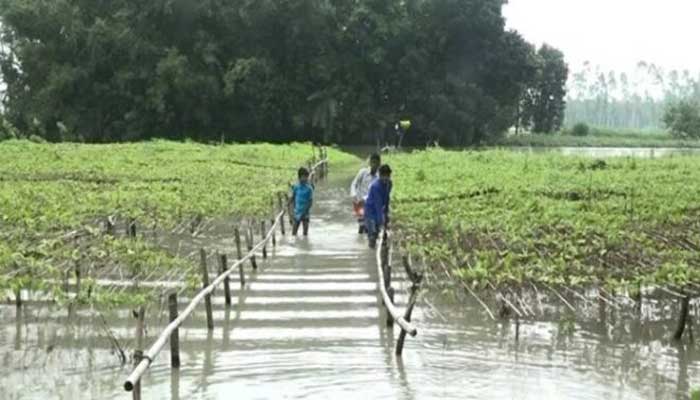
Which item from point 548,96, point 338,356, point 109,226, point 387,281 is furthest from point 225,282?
point 548,96

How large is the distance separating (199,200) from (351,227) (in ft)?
9.67

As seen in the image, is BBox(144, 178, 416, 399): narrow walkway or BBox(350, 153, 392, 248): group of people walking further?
BBox(350, 153, 392, 248): group of people walking

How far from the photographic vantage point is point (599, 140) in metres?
70.0

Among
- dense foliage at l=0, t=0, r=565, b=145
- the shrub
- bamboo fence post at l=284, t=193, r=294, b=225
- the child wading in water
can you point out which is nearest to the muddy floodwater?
the child wading in water

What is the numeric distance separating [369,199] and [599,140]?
198 feet

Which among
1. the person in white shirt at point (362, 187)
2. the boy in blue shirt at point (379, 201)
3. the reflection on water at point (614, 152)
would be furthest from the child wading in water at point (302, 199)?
the reflection on water at point (614, 152)

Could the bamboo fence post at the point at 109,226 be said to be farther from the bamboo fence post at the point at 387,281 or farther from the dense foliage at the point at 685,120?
the dense foliage at the point at 685,120

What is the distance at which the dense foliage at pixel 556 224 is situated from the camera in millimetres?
9820

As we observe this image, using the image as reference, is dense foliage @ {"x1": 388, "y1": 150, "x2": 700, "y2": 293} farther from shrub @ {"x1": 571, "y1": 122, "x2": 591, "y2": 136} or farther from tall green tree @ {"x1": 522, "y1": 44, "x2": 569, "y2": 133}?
shrub @ {"x1": 571, "y1": 122, "x2": 591, "y2": 136}

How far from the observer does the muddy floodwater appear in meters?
7.02

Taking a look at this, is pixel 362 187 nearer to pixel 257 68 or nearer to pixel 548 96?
pixel 257 68

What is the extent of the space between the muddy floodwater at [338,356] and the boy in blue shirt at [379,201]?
2.48 metres

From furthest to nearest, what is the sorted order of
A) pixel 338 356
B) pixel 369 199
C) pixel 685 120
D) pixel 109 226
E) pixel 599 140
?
pixel 599 140 → pixel 685 120 → pixel 369 199 → pixel 109 226 → pixel 338 356

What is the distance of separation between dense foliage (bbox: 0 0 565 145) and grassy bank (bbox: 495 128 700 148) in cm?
852
